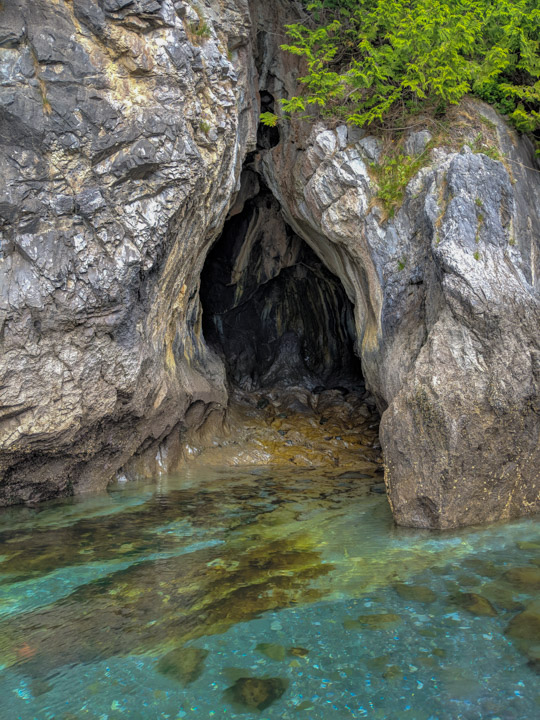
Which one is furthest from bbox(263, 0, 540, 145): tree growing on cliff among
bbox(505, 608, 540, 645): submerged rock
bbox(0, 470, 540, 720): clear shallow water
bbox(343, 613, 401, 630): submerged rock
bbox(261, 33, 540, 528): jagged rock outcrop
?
bbox(343, 613, 401, 630): submerged rock

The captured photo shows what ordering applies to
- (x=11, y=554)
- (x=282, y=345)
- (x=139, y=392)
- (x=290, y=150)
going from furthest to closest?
(x=282, y=345) < (x=290, y=150) < (x=139, y=392) < (x=11, y=554)

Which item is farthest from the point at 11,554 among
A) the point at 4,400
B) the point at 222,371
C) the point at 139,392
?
the point at 222,371

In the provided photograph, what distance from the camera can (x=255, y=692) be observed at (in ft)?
9.91

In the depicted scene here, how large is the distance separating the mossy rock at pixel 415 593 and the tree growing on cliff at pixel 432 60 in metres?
6.28

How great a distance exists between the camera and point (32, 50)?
6309 mm

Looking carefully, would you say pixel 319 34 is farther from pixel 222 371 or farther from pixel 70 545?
pixel 70 545

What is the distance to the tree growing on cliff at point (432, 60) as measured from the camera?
290 inches

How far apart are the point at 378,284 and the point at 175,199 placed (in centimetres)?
307

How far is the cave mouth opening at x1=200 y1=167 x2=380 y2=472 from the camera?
11352 millimetres

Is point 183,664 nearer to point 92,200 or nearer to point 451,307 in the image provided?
point 451,307

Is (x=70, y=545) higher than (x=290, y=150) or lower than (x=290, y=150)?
lower

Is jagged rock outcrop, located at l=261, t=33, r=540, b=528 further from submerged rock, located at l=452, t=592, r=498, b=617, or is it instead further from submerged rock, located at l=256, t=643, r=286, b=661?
submerged rock, located at l=256, t=643, r=286, b=661

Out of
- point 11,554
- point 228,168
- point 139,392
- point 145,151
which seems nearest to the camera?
point 11,554

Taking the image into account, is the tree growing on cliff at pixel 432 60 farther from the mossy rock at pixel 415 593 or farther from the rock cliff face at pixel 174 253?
the mossy rock at pixel 415 593
